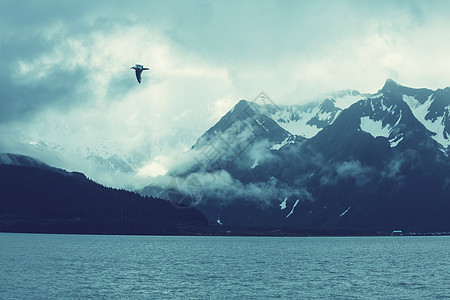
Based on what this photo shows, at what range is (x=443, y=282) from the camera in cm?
16475

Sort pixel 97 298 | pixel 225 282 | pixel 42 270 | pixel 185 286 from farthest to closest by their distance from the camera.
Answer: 1. pixel 42 270
2. pixel 225 282
3. pixel 185 286
4. pixel 97 298

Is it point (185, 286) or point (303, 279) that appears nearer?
point (185, 286)

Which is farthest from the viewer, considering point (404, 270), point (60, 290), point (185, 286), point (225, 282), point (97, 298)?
point (404, 270)

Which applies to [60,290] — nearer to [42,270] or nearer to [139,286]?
[139,286]

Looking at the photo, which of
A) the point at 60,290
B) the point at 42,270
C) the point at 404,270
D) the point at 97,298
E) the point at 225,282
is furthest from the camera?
the point at 404,270

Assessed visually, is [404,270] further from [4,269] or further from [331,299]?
[4,269]

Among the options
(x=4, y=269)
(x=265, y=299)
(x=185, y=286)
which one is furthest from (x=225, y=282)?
(x=4, y=269)

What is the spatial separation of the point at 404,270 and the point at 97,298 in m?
106

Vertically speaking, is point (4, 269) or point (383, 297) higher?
point (4, 269)

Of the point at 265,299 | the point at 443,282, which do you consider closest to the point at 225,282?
the point at 265,299

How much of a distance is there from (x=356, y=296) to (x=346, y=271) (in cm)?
5456

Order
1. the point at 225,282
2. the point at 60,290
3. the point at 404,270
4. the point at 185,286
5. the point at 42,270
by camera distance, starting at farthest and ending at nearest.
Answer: the point at 404,270, the point at 42,270, the point at 225,282, the point at 185,286, the point at 60,290

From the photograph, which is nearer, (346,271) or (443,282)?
(443,282)

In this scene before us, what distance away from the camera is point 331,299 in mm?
132625
